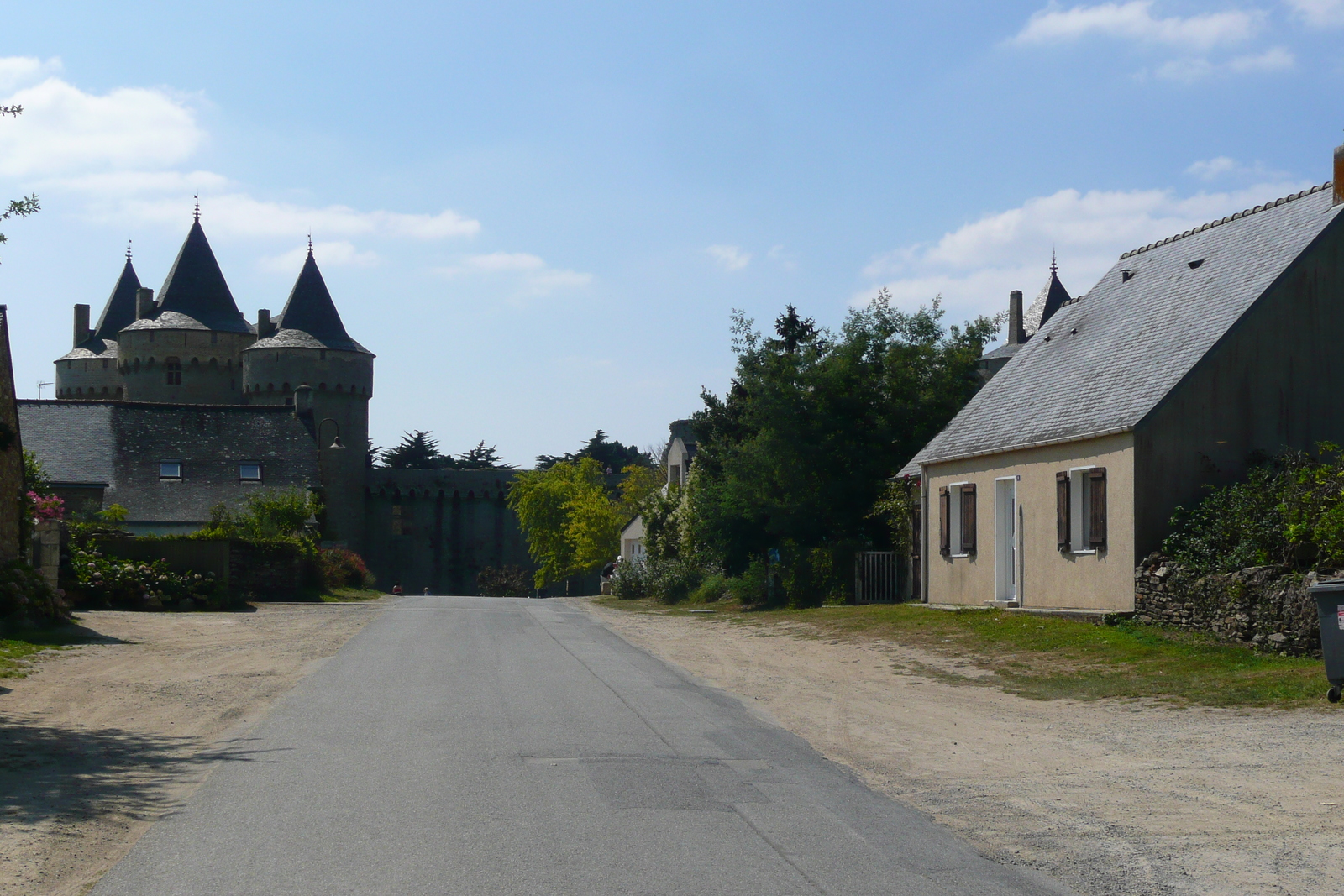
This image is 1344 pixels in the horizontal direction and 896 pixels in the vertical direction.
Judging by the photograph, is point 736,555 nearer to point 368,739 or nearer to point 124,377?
point 368,739

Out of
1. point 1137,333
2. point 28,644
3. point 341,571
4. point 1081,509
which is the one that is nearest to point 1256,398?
point 1137,333

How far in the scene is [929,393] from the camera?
32312 millimetres

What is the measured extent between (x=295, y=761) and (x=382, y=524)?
62356mm

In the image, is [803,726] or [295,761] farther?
[803,726]

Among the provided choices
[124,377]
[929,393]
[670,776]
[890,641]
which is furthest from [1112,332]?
[124,377]

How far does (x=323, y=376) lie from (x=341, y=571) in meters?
27.8

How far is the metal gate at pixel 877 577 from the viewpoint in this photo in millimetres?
29234

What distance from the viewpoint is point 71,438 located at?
44.2m

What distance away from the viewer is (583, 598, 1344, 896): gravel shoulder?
629 centimetres

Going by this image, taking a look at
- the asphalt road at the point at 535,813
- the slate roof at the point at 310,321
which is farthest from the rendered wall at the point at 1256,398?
the slate roof at the point at 310,321

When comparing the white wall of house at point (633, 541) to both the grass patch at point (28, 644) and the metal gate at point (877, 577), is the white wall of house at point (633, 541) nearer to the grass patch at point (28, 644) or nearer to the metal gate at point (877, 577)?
the metal gate at point (877, 577)

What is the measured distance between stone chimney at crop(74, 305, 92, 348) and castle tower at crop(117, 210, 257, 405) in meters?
6.46

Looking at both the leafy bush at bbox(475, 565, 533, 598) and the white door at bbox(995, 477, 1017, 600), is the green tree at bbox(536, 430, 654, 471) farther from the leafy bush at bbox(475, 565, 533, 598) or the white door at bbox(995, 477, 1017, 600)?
the white door at bbox(995, 477, 1017, 600)

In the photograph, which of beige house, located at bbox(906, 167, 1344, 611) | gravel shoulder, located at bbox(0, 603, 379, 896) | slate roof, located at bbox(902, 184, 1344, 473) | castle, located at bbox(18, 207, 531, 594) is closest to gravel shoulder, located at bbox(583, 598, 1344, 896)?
gravel shoulder, located at bbox(0, 603, 379, 896)
